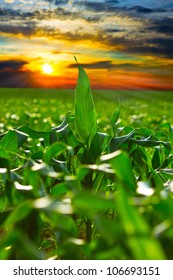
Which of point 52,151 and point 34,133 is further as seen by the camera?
point 34,133

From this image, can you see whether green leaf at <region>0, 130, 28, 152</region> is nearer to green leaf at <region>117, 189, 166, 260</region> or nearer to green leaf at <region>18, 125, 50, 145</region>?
green leaf at <region>18, 125, 50, 145</region>

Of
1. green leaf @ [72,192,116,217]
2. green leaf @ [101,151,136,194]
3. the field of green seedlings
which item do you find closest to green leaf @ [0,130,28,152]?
the field of green seedlings

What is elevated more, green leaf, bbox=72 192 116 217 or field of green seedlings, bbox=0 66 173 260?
green leaf, bbox=72 192 116 217

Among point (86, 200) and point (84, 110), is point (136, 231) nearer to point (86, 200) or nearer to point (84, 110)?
point (86, 200)

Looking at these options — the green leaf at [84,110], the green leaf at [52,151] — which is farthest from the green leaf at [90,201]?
the green leaf at [84,110]

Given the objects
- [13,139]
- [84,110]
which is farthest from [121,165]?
[13,139]

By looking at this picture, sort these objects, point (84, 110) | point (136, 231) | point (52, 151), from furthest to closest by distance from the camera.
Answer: point (84, 110) < point (52, 151) < point (136, 231)
